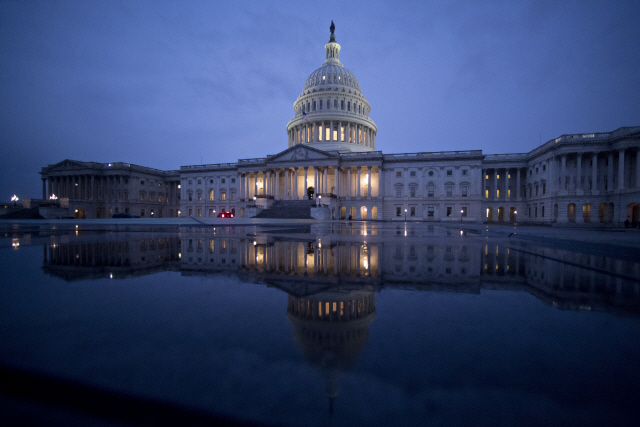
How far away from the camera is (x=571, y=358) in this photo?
1893 mm

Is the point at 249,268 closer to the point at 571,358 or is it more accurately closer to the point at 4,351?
the point at 4,351

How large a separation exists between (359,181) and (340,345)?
60101mm

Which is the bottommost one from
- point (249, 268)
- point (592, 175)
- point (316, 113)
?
point (249, 268)

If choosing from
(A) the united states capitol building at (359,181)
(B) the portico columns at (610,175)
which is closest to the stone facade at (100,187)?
(A) the united states capitol building at (359,181)

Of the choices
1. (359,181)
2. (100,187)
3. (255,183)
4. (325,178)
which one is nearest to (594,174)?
(359,181)

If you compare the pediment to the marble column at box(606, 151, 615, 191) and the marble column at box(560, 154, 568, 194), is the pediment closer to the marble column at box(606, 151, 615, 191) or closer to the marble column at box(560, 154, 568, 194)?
the marble column at box(560, 154, 568, 194)

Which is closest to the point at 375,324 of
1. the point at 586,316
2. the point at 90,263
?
the point at 586,316

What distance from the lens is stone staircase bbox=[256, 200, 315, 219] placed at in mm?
44500

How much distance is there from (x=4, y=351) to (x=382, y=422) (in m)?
2.44

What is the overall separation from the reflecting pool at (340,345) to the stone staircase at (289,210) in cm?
4012

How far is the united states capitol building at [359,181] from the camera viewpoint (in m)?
44.5

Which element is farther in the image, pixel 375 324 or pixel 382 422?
pixel 375 324

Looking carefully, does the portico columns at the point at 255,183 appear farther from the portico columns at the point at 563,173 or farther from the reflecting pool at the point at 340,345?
the reflecting pool at the point at 340,345

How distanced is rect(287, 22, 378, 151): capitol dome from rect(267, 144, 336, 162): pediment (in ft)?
32.9
